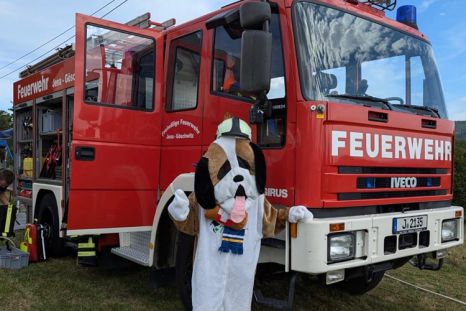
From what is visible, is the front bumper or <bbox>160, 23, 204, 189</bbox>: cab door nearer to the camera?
the front bumper

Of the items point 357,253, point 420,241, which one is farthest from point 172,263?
point 420,241

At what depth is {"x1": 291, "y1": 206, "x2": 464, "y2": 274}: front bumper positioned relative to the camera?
303 centimetres

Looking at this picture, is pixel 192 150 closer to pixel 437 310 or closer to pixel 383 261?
pixel 383 261

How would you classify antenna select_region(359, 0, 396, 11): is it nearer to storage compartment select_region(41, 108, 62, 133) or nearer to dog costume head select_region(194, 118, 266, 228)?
dog costume head select_region(194, 118, 266, 228)

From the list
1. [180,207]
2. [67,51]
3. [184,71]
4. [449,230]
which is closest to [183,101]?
[184,71]

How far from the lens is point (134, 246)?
15.2 feet

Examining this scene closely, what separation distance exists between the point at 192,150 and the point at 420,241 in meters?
1.96

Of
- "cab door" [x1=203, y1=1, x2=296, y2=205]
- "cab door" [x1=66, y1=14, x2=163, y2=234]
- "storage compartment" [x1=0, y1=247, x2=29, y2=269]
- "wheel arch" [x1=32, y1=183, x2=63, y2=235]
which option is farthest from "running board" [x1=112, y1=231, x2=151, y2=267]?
"storage compartment" [x1=0, y1=247, x2=29, y2=269]

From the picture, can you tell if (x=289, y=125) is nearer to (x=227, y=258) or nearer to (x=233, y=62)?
(x=233, y=62)

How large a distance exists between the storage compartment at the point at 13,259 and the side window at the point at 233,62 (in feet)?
11.5

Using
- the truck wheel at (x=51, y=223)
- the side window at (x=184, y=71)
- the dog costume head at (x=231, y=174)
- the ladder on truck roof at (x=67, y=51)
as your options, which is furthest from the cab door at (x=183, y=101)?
the truck wheel at (x=51, y=223)

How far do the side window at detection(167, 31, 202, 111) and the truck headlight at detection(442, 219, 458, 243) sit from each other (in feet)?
7.61

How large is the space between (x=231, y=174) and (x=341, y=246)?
878mm

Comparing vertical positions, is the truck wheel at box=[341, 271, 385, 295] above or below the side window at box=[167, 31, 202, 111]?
below
